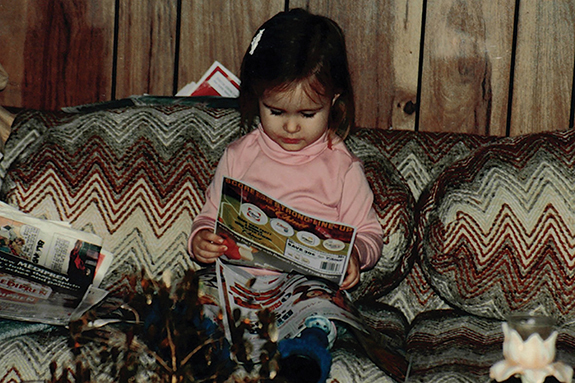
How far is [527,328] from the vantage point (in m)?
1.10

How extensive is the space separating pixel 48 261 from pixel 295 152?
603 mm

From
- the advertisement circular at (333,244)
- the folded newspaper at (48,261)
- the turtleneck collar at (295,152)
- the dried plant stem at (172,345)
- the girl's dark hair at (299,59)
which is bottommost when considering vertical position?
the folded newspaper at (48,261)

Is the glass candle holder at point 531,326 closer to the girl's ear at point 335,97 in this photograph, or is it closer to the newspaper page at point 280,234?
the newspaper page at point 280,234

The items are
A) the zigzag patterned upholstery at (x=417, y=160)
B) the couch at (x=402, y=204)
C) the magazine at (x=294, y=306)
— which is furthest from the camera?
the zigzag patterned upholstery at (x=417, y=160)

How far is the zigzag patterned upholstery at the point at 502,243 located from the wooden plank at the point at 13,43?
4.28ft

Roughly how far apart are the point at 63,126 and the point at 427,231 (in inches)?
35.5

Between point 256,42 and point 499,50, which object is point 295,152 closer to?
point 256,42

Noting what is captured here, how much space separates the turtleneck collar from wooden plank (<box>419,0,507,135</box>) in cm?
53

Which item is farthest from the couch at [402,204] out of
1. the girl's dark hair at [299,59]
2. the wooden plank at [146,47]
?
the wooden plank at [146,47]

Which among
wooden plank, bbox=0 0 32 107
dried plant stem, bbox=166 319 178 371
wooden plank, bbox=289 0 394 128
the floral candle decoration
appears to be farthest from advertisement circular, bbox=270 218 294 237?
wooden plank, bbox=0 0 32 107

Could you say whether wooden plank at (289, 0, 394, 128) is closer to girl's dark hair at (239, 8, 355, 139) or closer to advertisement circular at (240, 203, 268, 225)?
girl's dark hair at (239, 8, 355, 139)

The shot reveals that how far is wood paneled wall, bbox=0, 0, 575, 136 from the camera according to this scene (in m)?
1.89

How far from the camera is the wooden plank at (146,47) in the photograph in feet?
6.44

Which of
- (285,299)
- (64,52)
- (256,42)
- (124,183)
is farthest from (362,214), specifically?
(64,52)
